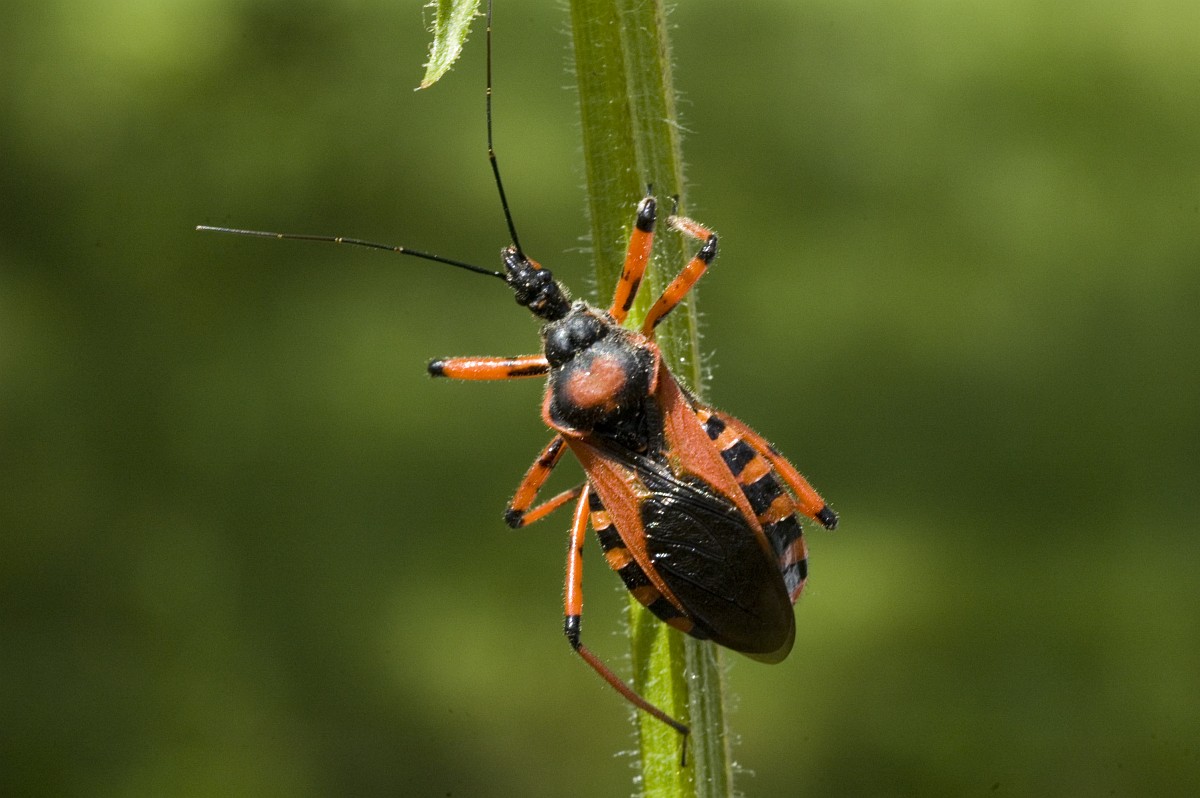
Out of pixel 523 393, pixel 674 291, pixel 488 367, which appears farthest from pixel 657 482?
pixel 523 393

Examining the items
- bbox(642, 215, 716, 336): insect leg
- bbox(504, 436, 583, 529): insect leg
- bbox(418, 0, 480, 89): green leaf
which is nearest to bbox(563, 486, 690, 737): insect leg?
bbox(504, 436, 583, 529): insect leg

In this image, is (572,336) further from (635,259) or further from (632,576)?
(635,259)

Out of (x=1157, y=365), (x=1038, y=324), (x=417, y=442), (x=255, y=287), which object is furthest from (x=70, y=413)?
(x=1157, y=365)

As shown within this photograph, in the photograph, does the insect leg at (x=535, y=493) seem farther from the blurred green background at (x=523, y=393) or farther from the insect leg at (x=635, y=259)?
the blurred green background at (x=523, y=393)

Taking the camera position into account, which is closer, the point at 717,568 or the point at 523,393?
the point at 717,568

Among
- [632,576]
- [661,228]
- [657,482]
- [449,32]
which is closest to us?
[449,32]

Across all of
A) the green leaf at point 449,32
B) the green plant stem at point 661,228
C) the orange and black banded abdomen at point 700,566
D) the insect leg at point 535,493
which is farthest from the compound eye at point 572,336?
the green leaf at point 449,32

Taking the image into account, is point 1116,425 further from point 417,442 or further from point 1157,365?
point 417,442
